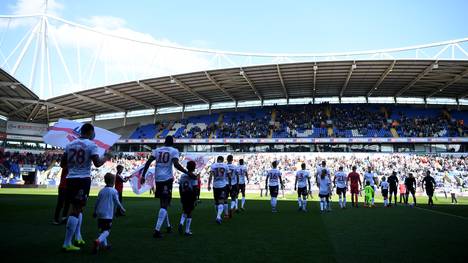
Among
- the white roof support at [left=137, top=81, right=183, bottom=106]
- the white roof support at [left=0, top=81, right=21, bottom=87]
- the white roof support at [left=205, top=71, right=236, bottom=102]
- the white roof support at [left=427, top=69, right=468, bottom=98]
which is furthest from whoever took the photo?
the white roof support at [left=137, top=81, right=183, bottom=106]

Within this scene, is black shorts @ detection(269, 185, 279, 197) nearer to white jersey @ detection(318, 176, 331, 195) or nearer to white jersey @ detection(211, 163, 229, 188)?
white jersey @ detection(318, 176, 331, 195)

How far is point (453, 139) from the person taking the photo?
41.5 meters

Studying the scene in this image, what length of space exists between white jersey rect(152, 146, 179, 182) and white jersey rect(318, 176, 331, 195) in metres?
8.81

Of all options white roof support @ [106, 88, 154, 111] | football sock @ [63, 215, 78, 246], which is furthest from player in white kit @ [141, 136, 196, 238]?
white roof support @ [106, 88, 154, 111]

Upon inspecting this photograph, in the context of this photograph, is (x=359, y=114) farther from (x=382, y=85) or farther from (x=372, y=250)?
(x=372, y=250)

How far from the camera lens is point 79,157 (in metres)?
5.86

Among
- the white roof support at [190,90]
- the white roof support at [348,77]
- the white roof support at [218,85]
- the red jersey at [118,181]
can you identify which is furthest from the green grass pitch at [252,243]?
the white roof support at [190,90]

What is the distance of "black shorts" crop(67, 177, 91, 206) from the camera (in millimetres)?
5672

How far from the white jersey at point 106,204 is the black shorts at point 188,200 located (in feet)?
6.71

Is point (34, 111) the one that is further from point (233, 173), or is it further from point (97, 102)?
point (233, 173)

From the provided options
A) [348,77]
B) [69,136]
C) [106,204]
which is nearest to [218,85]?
[348,77]

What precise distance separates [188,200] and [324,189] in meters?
8.45

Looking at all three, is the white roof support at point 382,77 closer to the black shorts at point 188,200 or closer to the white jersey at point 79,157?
the black shorts at point 188,200

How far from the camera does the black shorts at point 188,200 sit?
782 centimetres
